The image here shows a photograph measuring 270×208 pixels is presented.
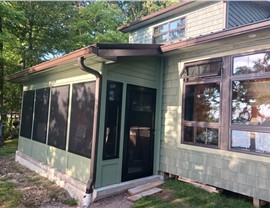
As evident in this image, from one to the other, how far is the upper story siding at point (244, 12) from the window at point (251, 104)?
351 cm

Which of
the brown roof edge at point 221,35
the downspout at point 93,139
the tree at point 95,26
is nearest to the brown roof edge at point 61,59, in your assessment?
the downspout at point 93,139

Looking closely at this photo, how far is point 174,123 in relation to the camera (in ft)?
16.5

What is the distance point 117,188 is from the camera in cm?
442

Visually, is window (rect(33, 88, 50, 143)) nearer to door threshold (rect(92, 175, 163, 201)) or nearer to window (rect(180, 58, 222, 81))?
door threshold (rect(92, 175, 163, 201))

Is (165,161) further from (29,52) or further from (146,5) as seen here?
(146,5)

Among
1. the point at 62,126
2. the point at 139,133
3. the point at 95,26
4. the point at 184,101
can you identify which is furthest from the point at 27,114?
the point at 95,26

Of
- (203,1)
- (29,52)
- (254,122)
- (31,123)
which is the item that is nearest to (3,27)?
(29,52)

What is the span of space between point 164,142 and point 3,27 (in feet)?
33.5

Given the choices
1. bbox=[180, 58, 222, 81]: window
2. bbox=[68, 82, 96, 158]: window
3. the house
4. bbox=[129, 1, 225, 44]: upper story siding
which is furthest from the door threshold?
bbox=[129, 1, 225, 44]: upper story siding

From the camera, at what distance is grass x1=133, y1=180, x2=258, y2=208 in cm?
388

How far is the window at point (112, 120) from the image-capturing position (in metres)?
4.44

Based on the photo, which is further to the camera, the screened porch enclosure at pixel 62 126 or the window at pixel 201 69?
the screened porch enclosure at pixel 62 126

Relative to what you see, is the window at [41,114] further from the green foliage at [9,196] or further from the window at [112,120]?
the window at [112,120]

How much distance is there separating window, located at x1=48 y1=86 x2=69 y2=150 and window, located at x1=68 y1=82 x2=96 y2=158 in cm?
34
